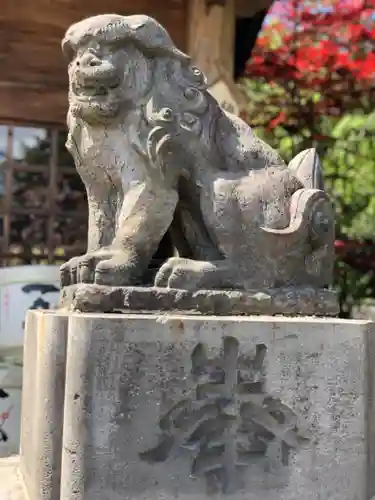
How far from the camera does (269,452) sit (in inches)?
89.6

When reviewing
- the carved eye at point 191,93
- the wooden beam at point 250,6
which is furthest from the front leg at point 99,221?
the wooden beam at point 250,6

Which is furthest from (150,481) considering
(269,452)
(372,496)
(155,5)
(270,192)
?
(155,5)

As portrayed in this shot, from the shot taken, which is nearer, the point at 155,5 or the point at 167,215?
the point at 167,215

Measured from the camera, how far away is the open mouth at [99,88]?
2498 mm

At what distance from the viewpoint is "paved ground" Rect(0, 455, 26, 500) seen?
2557 mm

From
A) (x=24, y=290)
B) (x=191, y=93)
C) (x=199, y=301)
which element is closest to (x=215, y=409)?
(x=199, y=301)

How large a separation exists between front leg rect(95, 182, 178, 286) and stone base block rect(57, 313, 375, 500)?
12.0 inches

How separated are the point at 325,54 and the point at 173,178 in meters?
4.03

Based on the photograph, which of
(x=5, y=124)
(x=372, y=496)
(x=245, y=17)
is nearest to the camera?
(x=372, y=496)

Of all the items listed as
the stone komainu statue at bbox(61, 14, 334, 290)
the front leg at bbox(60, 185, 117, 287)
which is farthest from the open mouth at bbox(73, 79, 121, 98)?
the front leg at bbox(60, 185, 117, 287)

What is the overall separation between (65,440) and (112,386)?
0.75ft

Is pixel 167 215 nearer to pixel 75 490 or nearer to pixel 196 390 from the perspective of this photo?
pixel 196 390

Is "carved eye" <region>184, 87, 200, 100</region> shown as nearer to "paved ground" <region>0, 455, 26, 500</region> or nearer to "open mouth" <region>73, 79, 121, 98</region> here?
"open mouth" <region>73, 79, 121, 98</region>

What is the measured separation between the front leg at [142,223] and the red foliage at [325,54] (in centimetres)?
391
